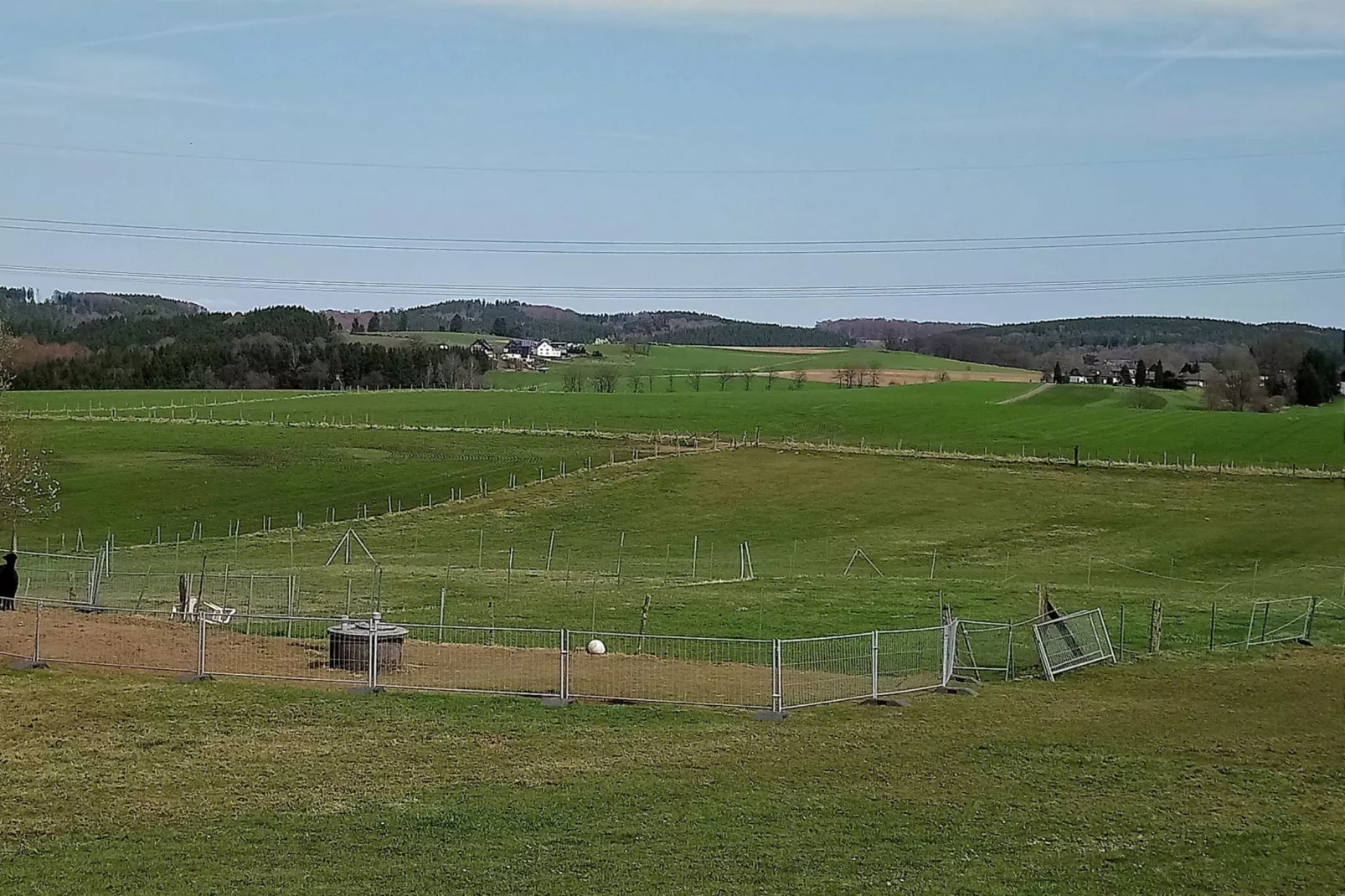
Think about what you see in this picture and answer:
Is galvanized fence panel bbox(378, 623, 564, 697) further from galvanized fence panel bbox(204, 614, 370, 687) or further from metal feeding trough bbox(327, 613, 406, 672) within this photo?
galvanized fence panel bbox(204, 614, 370, 687)

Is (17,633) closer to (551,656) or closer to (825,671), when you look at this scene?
(551,656)

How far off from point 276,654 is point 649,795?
11.7m

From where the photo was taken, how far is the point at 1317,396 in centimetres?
2245

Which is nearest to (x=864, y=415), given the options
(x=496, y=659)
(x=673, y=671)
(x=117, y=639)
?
(x=673, y=671)

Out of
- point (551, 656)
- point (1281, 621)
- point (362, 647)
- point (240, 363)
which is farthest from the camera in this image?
point (240, 363)

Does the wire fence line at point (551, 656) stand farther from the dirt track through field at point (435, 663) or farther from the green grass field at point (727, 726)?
the green grass field at point (727, 726)

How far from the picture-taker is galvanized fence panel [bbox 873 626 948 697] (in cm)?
2309

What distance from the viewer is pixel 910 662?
2564 centimetres

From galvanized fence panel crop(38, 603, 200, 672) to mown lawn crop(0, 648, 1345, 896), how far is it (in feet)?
4.53

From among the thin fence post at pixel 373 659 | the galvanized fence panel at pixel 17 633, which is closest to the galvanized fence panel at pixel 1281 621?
the thin fence post at pixel 373 659

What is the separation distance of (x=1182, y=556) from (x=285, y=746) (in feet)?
139

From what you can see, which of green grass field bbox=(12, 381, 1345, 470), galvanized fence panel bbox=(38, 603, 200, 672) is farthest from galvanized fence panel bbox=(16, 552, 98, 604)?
green grass field bbox=(12, 381, 1345, 470)

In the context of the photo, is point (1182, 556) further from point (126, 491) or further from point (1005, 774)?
point (126, 491)

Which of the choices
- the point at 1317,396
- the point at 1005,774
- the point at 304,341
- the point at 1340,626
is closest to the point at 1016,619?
the point at 1340,626
